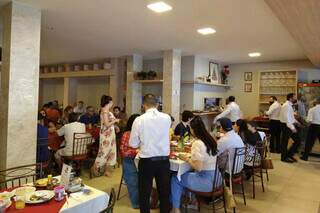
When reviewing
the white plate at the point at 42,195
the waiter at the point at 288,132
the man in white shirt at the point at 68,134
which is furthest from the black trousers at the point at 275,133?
the white plate at the point at 42,195

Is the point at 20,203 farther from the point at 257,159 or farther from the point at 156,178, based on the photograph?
the point at 257,159

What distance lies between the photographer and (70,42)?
5824 millimetres

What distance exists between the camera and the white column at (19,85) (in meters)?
3.31

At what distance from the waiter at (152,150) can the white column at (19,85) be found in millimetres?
1706

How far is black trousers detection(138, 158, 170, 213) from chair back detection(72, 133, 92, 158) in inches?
79.4

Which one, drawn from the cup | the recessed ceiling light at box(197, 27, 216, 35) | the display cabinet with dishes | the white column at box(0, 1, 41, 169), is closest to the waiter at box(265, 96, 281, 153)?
the display cabinet with dishes

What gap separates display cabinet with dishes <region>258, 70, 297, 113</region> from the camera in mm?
7475

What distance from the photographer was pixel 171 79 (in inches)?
248

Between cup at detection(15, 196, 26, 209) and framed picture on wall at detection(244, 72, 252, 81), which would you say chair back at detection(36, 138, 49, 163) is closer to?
cup at detection(15, 196, 26, 209)

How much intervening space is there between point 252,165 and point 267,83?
15.5ft

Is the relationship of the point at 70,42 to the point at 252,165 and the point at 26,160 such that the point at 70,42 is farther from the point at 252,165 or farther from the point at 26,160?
the point at 252,165

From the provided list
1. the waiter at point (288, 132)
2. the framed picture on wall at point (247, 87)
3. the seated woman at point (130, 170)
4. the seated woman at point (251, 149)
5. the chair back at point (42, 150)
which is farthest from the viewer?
the framed picture on wall at point (247, 87)

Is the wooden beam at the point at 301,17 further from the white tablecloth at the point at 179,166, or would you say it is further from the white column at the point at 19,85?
the white column at the point at 19,85

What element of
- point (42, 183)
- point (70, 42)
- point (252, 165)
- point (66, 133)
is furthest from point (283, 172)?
point (70, 42)
